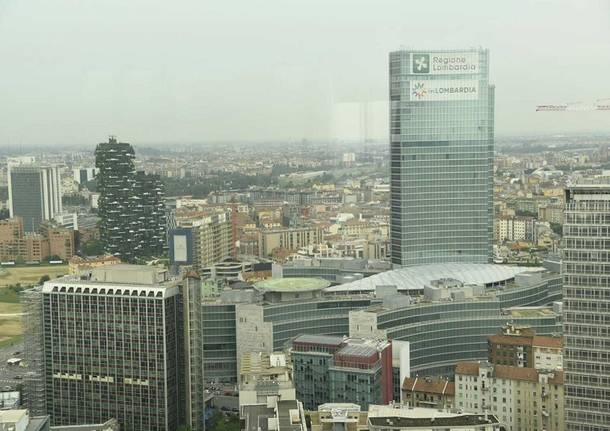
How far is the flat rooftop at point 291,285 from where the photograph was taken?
36.7 feet

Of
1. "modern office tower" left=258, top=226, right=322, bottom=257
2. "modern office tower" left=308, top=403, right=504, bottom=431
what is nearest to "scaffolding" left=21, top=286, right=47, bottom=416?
"modern office tower" left=308, top=403, right=504, bottom=431

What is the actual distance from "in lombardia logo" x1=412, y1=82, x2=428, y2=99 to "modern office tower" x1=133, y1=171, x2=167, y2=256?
6604 millimetres

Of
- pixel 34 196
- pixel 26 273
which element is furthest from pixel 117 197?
pixel 26 273

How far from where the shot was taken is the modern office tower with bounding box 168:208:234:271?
1570 centimetres

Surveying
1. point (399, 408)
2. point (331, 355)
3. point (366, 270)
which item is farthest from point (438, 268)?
point (399, 408)

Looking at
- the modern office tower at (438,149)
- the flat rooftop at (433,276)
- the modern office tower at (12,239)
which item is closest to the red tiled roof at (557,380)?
the flat rooftop at (433,276)

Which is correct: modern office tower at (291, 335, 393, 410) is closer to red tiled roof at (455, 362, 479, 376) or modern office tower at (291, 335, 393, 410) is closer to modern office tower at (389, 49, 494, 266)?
red tiled roof at (455, 362, 479, 376)

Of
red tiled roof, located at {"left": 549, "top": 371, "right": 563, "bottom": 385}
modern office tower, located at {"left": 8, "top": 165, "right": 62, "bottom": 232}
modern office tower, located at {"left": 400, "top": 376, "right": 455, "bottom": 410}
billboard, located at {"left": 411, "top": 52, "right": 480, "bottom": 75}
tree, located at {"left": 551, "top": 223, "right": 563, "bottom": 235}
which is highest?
billboard, located at {"left": 411, "top": 52, "right": 480, "bottom": 75}

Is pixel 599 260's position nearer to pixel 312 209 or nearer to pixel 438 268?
pixel 438 268

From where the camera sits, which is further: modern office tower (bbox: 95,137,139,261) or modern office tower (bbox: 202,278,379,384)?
modern office tower (bbox: 95,137,139,261)

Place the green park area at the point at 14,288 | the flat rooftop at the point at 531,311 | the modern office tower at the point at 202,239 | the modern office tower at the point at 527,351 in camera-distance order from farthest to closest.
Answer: the modern office tower at the point at 202,239, the green park area at the point at 14,288, the flat rooftop at the point at 531,311, the modern office tower at the point at 527,351

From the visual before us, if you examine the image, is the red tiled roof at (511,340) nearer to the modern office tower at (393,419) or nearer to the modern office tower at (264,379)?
the modern office tower at (393,419)

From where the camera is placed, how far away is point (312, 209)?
1675 cm

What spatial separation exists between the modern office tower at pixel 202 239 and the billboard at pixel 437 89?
4577 millimetres
